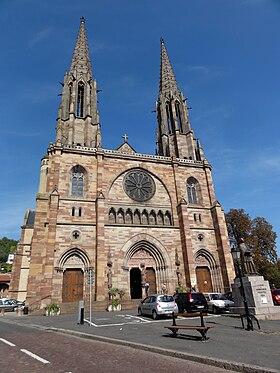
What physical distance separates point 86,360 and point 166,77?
41422 mm

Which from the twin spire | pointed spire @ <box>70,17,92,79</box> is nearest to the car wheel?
the twin spire

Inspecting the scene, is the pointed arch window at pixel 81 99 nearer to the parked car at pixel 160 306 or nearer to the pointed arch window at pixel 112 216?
the pointed arch window at pixel 112 216

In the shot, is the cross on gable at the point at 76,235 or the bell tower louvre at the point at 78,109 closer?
the cross on gable at the point at 76,235

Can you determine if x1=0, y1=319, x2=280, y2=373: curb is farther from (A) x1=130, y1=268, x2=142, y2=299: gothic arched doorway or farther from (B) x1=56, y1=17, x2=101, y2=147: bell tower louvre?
(B) x1=56, y1=17, x2=101, y2=147: bell tower louvre

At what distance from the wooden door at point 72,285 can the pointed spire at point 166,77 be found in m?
28.8

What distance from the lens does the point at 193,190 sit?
101ft

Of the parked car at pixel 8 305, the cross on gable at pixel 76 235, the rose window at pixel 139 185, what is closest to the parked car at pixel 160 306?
the cross on gable at pixel 76 235

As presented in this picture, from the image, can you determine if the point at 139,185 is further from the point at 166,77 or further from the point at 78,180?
the point at 166,77

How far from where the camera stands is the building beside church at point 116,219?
22.1 meters

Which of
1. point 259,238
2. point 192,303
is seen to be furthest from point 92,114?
point 259,238

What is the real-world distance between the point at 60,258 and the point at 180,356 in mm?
18244

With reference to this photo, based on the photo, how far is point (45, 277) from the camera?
20547 millimetres

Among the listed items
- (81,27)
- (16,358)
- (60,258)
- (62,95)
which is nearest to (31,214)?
(62,95)

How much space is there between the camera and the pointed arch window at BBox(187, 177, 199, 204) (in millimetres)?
30156
